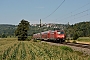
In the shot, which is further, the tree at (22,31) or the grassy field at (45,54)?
the tree at (22,31)

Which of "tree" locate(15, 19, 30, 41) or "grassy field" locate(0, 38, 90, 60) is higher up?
"tree" locate(15, 19, 30, 41)

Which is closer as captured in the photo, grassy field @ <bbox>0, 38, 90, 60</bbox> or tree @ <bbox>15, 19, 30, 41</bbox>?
grassy field @ <bbox>0, 38, 90, 60</bbox>

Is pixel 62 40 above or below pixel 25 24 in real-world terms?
below

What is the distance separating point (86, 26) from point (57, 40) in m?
75.3

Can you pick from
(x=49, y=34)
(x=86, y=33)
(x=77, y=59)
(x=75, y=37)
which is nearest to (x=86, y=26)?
(x=86, y=33)

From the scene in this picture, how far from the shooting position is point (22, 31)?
4830 inches

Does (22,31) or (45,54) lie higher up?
(22,31)

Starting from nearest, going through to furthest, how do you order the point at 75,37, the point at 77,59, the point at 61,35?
the point at 77,59 < the point at 61,35 < the point at 75,37

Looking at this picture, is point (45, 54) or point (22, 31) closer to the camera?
point (45, 54)

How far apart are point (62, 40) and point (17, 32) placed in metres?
66.0

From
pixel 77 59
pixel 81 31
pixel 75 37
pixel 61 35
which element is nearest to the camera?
pixel 77 59

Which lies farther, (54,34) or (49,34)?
(49,34)

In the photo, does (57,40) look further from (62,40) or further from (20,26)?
(20,26)

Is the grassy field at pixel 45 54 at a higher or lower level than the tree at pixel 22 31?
lower
